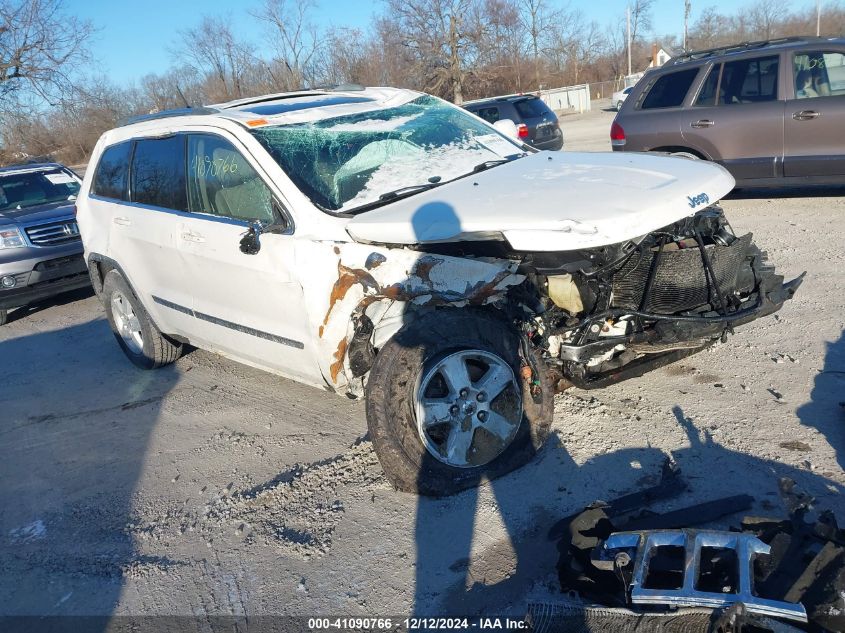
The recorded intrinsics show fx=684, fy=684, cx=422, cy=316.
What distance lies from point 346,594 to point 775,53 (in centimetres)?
765

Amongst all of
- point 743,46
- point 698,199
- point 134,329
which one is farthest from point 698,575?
point 743,46

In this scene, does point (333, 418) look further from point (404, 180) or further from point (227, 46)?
point (227, 46)

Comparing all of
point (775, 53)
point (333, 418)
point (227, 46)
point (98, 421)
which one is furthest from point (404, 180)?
point (227, 46)

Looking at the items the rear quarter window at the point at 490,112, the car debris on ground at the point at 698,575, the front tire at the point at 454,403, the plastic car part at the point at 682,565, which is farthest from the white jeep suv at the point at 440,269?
the rear quarter window at the point at 490,112

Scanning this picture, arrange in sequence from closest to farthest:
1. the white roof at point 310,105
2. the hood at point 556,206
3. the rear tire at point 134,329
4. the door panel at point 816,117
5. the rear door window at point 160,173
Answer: the hood at point 556,206 → the white roof at point 310,105 → the rear door window at point 160,173 → the rear tire at point 134,329 → the door panel at point 816,117

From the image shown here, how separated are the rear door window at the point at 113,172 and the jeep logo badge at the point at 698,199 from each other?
401 cm

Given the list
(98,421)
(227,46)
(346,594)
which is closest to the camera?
(346,594)

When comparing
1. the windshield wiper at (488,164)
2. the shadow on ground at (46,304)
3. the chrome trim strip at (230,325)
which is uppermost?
the windshield wiper at (488,164)

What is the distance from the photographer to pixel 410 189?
155 inches

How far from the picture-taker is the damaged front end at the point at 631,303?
344 cm

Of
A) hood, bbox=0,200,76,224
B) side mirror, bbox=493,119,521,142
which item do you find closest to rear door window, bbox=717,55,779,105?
side mirror, bbox=493,119,521,142

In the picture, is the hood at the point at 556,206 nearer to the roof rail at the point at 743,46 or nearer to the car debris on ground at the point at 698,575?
the car debris on ground at the point at 698,575

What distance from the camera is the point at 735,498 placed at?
2904 mm

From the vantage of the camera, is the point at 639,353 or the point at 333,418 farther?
the point at 333,418
